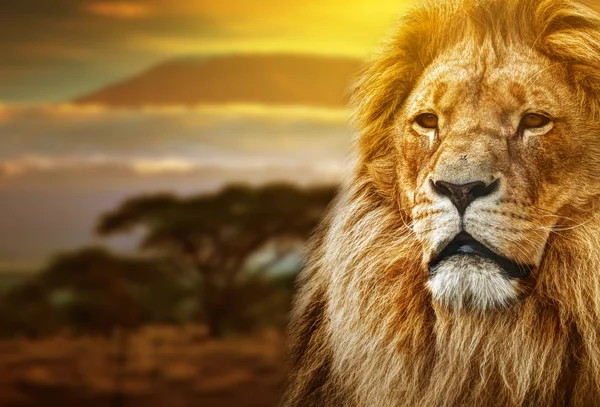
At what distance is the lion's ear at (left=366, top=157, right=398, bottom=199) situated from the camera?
200cm

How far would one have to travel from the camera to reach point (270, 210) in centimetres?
432

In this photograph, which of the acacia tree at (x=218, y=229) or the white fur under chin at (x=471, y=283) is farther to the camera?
the acacia tree at (x=218, y=229)

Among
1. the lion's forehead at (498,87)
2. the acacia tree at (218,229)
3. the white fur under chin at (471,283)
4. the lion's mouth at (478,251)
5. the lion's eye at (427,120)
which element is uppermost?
the lion's forehead at (498,87)

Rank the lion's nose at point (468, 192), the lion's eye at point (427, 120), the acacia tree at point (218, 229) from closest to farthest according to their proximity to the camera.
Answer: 1. the lion's nose at point (468, 192)
2. the lion's eye at point (427, 120)
3. the acacia tree at point (218, 229)

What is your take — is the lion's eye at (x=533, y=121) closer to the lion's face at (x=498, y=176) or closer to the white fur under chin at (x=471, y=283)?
the lion's face at (x=498, y=176)

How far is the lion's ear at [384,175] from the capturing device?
6.56 ft

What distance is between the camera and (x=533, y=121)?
1775 mm

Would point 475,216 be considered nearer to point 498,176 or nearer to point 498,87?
point 498,176

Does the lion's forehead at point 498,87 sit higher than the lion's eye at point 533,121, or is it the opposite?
the lion's forehead at point 498,87

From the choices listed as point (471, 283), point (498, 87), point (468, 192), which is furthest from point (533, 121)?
point (471, 283)

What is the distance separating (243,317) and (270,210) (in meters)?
0.56

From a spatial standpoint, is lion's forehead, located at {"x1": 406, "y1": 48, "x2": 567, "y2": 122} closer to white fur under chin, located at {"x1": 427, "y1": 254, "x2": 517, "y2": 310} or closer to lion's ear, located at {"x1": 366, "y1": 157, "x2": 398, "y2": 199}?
lion's ear, located at {"x1": 366, "y1": 157, "x2": 398, "y2": 199}

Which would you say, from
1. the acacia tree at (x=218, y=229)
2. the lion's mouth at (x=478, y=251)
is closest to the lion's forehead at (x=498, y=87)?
the lion's mouth at (x=478, y=251)

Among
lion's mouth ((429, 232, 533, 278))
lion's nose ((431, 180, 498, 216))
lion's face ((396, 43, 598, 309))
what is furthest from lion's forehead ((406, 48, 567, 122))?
lion's mouth ((429, 232, 533, 278))
